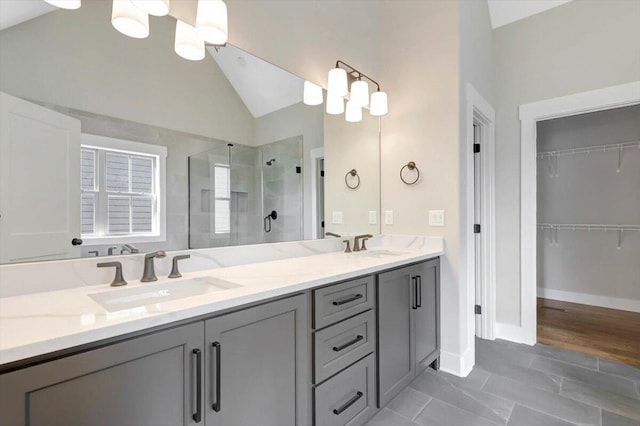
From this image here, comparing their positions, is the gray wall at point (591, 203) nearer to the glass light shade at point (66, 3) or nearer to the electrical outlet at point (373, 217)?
the electrical outlet at point (373, 217)

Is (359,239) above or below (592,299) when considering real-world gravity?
above

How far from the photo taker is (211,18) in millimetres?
1354

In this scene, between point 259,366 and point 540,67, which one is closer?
point 259,366

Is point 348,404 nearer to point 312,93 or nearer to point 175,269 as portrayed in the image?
point 175,269

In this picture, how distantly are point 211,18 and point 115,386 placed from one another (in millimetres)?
1427

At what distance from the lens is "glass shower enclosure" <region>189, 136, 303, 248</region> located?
61.0 inches

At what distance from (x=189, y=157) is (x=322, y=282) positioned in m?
0.89

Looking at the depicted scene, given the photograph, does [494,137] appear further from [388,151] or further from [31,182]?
[31,182]

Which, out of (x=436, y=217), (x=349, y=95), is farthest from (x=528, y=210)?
(x=349, y=95)

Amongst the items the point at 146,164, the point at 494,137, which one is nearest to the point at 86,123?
the point at 146,164

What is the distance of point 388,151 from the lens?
8.50 feet

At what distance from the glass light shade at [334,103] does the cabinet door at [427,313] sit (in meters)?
1.27

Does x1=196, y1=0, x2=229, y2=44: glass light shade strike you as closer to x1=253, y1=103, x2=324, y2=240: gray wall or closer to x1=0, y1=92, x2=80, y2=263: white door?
x1=253, y1=103, x2=324, y2=240: gray wall

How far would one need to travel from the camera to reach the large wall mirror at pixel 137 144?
1.07m
